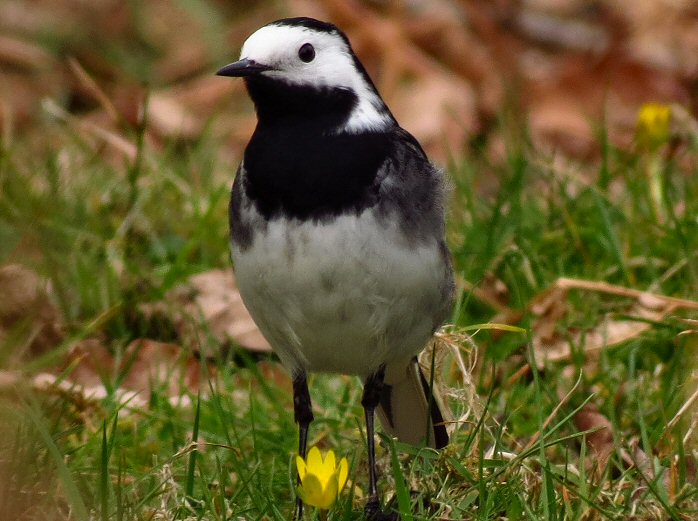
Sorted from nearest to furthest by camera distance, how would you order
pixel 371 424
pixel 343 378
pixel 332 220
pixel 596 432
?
pixel 332 220 → pixel 371 424 → pixel 596 432 → pixel 343 378

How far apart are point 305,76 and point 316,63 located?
5 cm

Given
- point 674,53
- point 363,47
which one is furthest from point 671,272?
point 363,47

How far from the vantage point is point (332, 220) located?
347 cm

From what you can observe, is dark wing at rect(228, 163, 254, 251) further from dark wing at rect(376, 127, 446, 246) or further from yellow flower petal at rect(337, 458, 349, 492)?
yellow flower petal at rect(337, 458, 349, 492)

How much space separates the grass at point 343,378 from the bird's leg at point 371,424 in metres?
0.07

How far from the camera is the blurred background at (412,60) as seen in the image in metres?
7.55

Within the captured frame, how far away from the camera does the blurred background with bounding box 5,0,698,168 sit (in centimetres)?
755

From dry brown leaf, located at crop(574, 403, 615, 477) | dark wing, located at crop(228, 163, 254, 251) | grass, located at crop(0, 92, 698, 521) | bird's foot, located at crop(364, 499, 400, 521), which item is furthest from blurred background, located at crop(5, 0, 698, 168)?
bird's foot, located at crop(364, 499, 400, 521)

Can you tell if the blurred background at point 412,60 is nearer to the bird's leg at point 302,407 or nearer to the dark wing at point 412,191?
the bird's leg at point 302,407

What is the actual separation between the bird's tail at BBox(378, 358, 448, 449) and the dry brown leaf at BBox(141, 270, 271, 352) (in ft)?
2.56

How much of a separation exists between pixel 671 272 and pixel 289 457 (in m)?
1.61

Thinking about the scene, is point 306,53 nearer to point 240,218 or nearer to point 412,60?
point 240,218

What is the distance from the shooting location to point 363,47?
8.71m

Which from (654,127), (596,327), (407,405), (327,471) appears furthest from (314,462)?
(654,127)
